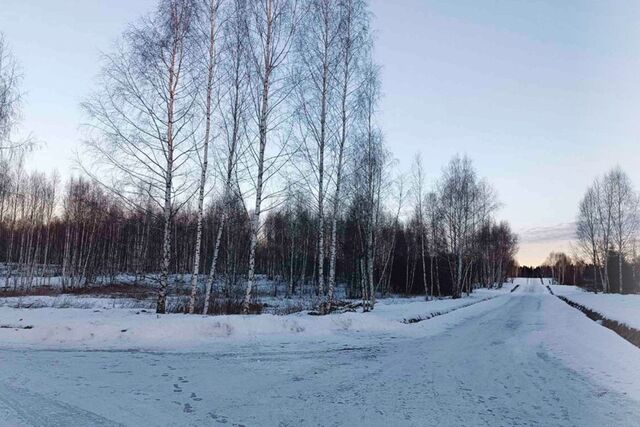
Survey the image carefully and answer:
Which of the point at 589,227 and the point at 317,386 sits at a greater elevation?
the point at 589,227

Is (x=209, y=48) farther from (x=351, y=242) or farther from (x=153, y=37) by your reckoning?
(x=351, y=242)

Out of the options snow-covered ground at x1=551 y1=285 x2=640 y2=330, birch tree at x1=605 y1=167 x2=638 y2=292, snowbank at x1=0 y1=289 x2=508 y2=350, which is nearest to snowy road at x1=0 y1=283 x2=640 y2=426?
snowbank at x1=0 y1=289 x2=508 y2=350

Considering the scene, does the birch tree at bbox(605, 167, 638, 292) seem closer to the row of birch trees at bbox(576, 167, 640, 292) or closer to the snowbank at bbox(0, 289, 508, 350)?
the row of birch trees at bbox(576, 167, 640, 292)

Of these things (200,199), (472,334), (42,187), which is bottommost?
(472,334)

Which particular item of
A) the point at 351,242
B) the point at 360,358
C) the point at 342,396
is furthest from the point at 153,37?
the point at 351,242

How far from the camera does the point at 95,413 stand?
4938 mm

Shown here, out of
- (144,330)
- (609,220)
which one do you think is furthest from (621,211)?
(144,330)

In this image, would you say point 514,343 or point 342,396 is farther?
point 514,343

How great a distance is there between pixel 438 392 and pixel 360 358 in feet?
10.0

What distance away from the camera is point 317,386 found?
6.62 meters

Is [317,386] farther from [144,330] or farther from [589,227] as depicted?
[589,227]

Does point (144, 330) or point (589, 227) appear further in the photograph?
point (589, 227)

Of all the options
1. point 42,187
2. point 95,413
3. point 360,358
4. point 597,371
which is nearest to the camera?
point 95,413

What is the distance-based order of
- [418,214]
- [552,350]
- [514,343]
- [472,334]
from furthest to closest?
1. [418,214]
2. [472,334]
3. [514,343]
4. [552,350]
